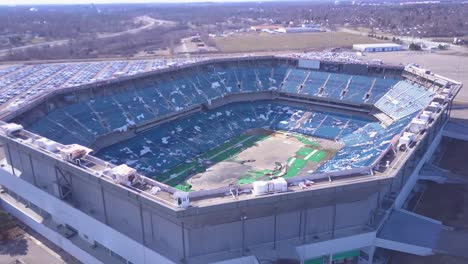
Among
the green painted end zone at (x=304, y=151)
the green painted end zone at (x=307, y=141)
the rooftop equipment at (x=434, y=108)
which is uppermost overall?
the rooftop equipment at (x=434, y=108)

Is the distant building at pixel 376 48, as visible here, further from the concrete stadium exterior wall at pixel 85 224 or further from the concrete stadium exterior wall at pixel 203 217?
the concrete stadium exterior wall at pixel 85 224

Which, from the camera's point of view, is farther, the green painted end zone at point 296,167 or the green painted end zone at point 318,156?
the green painted end zone at point 318,156

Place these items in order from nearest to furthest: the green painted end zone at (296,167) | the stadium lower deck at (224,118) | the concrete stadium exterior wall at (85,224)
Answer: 1. the concrete stadium exterior wall at (85,224)
2. the green painted end zone at (296,167)
3. the stadium lower deck at (224,118)

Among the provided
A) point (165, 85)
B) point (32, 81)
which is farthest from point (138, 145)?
point (32, 81)

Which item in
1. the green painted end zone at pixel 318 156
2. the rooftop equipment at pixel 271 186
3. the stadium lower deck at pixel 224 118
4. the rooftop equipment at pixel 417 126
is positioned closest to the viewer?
the rooftop equipment at pixel 271 186

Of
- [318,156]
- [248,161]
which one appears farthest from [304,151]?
[248,161]

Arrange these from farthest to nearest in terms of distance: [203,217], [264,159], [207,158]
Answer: [207,158] < [264,159] < [203,217]

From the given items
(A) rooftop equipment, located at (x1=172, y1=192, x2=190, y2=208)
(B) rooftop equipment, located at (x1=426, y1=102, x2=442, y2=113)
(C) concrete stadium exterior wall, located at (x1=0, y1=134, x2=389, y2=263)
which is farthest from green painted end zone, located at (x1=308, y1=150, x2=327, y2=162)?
(A) rooftop equipment, located at (x1=172, y1=192, x2=190, y2=208)

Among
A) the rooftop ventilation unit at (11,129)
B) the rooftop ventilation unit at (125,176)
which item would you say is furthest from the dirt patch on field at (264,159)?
the rooftop ventilation unit at (11,129)

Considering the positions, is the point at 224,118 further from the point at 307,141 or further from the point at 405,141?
the point at 405,141
